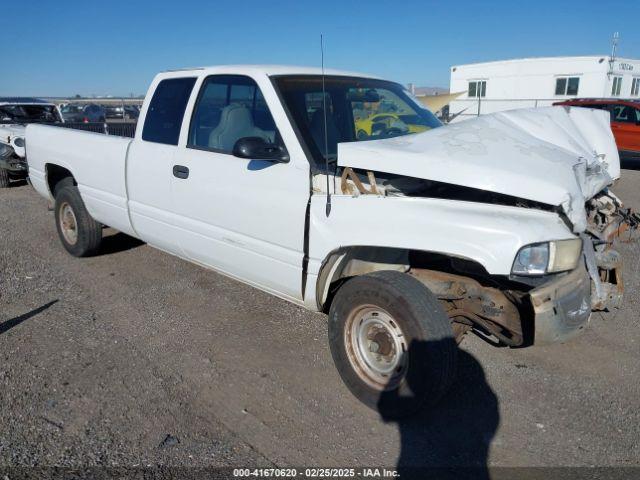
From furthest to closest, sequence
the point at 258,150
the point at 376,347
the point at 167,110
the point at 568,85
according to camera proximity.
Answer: the point at 568,85
the point at 167,110
the point at 258,150
the point at 376,347

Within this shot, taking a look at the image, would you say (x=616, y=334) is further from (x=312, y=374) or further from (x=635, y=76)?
(x=635, y=76)

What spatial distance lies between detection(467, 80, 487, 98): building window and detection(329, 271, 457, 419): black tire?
2813cm

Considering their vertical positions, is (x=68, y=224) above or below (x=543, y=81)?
below

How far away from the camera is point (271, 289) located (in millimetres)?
3828

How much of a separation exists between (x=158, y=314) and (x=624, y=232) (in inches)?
142

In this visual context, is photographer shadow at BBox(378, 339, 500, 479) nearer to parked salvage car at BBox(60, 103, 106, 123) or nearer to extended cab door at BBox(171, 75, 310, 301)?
extended cab door at BBox(171, 75, 310, 301)

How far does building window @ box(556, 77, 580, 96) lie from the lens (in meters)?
25.7

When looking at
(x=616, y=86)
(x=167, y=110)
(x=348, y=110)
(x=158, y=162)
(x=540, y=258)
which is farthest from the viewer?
(x=616, y=86)

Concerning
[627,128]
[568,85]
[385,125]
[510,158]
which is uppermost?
[568,85]

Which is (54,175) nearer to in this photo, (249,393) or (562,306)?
(249,393)

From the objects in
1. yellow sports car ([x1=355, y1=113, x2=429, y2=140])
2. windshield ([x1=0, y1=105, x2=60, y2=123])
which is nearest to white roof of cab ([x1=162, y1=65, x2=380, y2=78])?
yellow sports car ([x1=355, y1=113, x2=429, y2=140])

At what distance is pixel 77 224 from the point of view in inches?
226

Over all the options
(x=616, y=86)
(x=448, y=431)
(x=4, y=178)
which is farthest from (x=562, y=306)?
(x=616, y=86)

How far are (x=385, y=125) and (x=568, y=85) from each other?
25427mm
